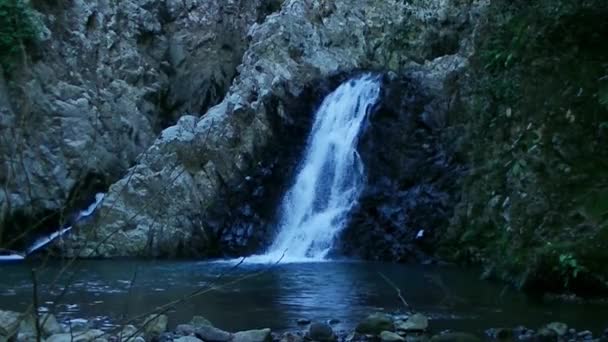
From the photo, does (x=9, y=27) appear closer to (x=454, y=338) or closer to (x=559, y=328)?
(x=454, y=338)

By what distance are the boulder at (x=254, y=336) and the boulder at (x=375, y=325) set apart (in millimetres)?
1059

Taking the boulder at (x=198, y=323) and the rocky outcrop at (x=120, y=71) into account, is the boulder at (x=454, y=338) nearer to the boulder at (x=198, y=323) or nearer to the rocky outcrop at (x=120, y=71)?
the boulder at (x=198, y=323)

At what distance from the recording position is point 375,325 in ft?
31.9

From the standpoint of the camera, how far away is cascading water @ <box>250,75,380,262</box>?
21.2m

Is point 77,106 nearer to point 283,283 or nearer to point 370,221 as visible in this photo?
point 370,221

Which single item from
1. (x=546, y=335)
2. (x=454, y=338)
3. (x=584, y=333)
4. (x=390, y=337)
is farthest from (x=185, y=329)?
(x=584, y=333)

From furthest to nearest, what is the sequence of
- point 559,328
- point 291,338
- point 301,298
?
point 301,298, point 559,328, point 291,338

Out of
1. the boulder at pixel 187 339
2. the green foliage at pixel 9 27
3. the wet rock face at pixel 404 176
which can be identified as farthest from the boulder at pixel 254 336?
the green foliage at pixel 9 27

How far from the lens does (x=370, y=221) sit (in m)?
21.0

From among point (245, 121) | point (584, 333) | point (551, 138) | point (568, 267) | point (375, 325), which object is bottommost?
point (375, 325)

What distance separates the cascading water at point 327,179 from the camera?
69.6ft

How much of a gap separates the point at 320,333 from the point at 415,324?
1.14 meters

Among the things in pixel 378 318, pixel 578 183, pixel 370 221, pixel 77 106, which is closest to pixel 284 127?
pixel 370 221

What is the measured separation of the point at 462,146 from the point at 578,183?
7169mm
